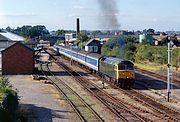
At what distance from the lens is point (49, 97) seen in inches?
1162

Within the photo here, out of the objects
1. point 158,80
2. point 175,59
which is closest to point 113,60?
point 158,80

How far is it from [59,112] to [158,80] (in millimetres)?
19984

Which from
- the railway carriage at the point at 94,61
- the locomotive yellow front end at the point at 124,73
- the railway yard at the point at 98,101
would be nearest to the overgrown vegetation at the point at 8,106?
the railway yard at the point at 98,101

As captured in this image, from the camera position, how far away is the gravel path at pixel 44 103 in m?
22.0

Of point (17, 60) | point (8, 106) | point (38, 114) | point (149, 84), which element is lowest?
point (149, 84)

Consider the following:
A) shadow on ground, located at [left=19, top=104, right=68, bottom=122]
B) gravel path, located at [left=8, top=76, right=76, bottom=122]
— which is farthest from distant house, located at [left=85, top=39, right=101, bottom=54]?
shadow on ground, located at [left=19, top=104, right=68, bottom=122]

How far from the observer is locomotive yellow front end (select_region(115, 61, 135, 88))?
33531 millimetres

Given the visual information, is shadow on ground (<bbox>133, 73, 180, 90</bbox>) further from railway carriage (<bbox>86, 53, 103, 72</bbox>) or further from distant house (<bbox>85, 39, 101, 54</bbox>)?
distant house (<bbox>85, 39, 101, 54</bbox>)

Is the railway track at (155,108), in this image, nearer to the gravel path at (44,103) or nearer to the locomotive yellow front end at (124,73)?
the locomotive yellow front end at (124,73)

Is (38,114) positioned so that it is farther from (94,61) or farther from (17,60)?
(17,60)

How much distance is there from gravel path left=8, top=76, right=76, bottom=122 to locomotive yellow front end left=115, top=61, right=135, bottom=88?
5593 mm

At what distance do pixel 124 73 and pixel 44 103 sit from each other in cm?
943

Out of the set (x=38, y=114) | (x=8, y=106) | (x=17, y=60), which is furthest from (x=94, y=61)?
(x=8, y=106)

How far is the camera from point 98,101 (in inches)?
1081
